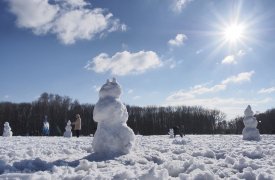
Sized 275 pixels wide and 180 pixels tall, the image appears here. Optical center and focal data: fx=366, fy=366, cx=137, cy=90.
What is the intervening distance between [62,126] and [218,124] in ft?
147

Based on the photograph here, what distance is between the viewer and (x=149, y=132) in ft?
303

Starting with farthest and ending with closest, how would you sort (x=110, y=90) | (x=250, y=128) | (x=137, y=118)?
(x=137, y=118), (x=250, y=128), (x=110, y=90)

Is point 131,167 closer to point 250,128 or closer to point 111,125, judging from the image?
point 111,125

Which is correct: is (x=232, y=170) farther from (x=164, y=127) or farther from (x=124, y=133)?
(x=164, y=127)

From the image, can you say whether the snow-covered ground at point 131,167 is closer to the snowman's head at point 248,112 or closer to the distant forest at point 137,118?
the snowman's head at point 248,112

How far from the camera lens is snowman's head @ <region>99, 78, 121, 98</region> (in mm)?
12812

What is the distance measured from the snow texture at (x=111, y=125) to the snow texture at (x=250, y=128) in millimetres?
15923

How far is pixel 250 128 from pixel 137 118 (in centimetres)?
7025

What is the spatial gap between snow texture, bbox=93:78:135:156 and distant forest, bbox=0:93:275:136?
70.3 m

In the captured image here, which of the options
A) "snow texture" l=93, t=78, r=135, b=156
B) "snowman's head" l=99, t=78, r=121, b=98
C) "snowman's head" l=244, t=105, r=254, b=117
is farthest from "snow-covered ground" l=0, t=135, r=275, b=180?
"snowman's head" l=244, t=105, r=254, b=117

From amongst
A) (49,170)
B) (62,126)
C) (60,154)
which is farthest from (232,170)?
(62,126)

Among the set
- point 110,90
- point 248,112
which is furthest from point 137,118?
point 110,90

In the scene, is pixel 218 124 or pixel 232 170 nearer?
pixel 232 170

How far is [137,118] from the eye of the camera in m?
96.4
